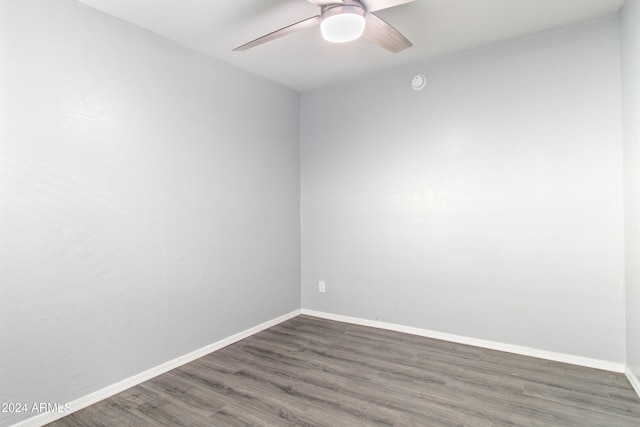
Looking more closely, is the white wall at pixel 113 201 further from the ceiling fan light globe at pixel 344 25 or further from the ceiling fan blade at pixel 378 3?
the ceiling fan blade at pixel 378 3

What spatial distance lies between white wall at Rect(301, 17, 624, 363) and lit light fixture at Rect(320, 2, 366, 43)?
159 cm

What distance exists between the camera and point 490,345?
3.01m

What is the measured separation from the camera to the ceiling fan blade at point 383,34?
199 centimetres

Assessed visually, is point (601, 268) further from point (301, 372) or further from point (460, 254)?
point (301, 372)

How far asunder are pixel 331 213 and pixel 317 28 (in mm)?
1916

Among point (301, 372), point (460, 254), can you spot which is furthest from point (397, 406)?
point (460, 254)

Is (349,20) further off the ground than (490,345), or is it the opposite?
(349,20)

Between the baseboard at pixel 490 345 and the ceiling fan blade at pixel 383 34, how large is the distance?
8.18 feet

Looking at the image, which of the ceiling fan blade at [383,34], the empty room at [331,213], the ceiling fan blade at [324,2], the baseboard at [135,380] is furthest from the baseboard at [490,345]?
the ceiling fan blade at [324,2]

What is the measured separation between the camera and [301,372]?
2633 mm

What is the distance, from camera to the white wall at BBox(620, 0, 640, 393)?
86.8 inches

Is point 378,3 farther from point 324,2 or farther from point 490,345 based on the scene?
point 490,345

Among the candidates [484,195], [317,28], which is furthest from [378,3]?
[484,195]

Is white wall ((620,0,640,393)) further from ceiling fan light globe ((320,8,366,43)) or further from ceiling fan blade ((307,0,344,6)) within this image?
ceiling fan blade ((307,0,344,6))
